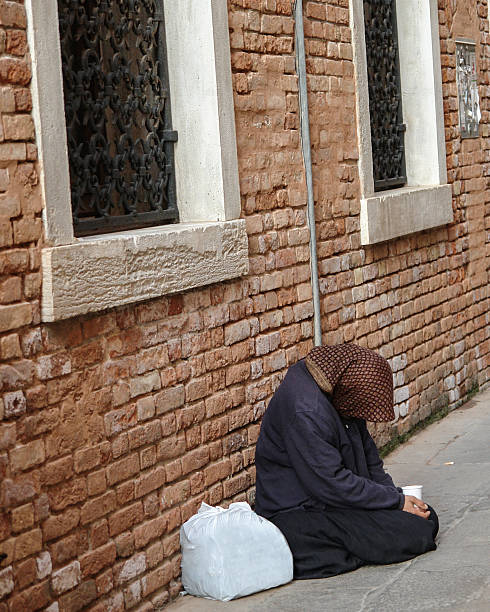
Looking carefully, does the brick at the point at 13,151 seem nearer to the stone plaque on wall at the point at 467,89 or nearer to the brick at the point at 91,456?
the brick at the point at 91,456

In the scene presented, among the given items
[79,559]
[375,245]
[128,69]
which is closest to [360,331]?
[375,245]

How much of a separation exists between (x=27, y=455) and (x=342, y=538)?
1567mm

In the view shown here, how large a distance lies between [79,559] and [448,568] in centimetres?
161

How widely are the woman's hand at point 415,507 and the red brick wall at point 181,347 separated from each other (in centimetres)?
86

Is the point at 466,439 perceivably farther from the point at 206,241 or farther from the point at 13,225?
the point at 13,225

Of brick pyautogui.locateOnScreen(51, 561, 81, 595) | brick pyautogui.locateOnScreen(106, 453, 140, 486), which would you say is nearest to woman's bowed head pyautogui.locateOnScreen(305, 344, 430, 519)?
brick pyautogui.locateOnScreen(106, 453, 140, 486)

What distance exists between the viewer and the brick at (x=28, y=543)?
13.5ft

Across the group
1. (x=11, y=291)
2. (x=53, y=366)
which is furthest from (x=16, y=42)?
(x=53, y=366)

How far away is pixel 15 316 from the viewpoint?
163 inches

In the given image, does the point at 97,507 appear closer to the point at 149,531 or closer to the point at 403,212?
the point at 149,531

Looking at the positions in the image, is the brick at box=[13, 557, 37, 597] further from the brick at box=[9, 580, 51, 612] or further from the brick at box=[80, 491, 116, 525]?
the brick at box=[80, 491, 116, 525]

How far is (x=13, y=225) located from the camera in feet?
13.7

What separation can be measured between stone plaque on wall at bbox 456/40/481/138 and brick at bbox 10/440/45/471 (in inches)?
236

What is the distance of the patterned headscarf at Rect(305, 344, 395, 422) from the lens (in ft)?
16.7
